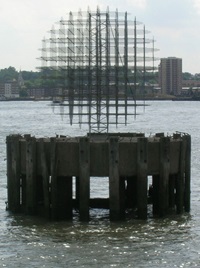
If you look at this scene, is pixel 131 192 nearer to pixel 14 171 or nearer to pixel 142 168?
pixel 142 168

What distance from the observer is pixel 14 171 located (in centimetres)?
3450

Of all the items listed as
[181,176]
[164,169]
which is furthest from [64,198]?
[181,176]

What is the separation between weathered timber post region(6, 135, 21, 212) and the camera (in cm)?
3431

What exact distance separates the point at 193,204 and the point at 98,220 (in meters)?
7.11

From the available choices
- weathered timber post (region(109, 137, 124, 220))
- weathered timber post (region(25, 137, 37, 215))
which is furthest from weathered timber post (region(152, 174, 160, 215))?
weathered timber post (region(25, 137, 37, 215))

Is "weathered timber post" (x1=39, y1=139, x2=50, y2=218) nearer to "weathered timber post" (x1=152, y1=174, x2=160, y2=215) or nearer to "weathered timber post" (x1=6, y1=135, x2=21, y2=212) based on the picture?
"weathered timber post" (x1=6, y1=135, x2=21, y2=212)

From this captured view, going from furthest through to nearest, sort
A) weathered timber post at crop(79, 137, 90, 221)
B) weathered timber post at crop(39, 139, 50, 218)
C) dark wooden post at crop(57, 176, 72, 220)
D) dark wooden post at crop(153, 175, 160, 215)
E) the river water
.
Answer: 1. dark wooden post at crop(153, 175, 160, 215)
2. dark wooden post at crop(57, 176, 72, 220)
3. weathered timber post at crop(39, 139, 50, 218)
4. weathered timber post at crop(79, 137, 90, 221)
5. the river water

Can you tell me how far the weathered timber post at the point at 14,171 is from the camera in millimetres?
34312

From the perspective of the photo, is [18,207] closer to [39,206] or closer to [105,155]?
[39,206]

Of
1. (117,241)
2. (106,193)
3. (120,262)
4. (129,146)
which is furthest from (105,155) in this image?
(106,193)

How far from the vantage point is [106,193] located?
44.4 meters

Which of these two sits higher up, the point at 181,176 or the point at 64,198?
the point at 181,176

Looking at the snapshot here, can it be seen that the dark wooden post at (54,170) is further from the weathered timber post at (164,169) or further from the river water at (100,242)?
the weathered timber post at (164,169)

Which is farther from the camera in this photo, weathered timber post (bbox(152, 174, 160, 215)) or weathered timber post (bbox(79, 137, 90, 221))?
weathered timber post (bbox(152, 174, 160, 215))
